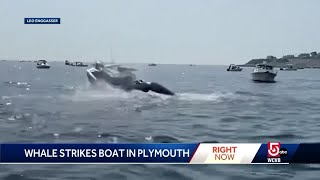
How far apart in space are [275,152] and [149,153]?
8.48 ft

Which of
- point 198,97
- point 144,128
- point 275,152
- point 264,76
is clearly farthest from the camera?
point 264,76

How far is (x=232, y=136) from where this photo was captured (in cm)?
1440

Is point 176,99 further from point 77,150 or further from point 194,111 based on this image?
point 77,150

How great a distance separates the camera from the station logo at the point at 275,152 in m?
7.71

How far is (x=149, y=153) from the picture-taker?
24.9 feet

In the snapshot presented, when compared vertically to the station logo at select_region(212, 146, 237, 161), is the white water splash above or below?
below

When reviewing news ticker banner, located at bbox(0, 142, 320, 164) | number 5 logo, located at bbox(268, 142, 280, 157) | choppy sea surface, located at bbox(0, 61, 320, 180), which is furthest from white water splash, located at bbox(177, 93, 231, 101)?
number 5 logo, located at bbox(268, 142, 280, 157)

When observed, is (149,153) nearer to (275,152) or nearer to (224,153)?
(224,153)

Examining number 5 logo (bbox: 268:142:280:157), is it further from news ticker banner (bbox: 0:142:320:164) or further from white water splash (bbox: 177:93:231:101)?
white water splash (bbox: 177:93:231:101)

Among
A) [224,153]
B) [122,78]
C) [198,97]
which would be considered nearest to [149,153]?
[224,153]

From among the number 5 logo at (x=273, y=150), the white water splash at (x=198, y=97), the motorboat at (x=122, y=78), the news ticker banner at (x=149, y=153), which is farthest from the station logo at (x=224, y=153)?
the white water splash at (x=198, y=97)

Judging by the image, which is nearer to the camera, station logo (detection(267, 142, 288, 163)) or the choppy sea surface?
station logo (detection(267, 142, 288, 163))

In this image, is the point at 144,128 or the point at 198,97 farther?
the point at 198,97

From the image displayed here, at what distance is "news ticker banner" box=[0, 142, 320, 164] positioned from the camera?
25.0ft
